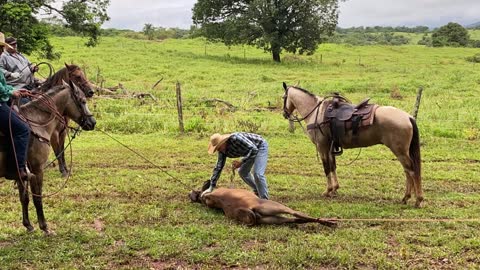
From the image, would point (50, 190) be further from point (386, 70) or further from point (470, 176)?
point (386, 70)

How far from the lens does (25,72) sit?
8258mm

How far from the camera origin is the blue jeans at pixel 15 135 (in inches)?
216

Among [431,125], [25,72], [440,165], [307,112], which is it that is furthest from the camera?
[431,125]

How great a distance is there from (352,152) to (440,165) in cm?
233

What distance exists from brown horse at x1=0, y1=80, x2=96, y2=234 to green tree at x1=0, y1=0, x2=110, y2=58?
14207 mm

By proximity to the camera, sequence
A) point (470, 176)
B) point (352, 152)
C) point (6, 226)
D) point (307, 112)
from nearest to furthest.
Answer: point (6, 226) → point (307, 112) → point (470, 176) → point (352, 152)

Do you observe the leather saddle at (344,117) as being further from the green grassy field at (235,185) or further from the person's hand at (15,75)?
the person's hand at (15,75)

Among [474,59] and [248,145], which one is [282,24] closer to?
[474,59]

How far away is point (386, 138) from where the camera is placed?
7754 millimetres

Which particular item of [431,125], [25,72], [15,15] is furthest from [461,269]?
[15,15]

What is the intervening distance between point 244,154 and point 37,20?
1842cm

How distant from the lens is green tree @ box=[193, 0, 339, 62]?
1367 inches

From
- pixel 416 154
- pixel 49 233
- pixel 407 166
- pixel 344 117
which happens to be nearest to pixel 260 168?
pixel 344 117

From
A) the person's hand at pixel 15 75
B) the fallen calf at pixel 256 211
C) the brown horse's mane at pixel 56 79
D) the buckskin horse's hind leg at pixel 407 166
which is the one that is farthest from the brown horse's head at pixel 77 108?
the buckskin horse's hind leg at pixel 407 166
